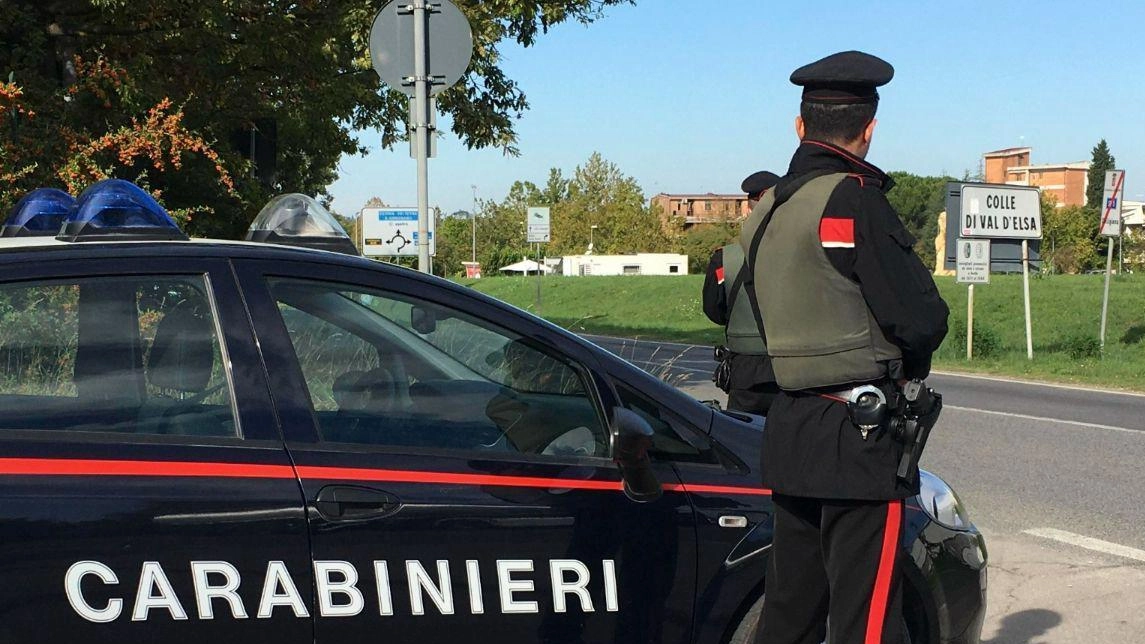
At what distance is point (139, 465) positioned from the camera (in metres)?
2.60

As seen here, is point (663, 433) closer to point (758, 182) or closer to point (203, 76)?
point (758, 182)

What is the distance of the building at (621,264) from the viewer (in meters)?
80.6

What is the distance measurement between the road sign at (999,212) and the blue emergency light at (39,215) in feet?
57.3

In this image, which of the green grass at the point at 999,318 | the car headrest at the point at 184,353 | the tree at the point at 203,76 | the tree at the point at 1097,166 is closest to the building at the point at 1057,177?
the tree at the point at 1097,166

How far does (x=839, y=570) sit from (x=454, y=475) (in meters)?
0.94

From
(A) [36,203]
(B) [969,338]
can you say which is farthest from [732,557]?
(B) [969,338]

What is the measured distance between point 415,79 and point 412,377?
4.10 m

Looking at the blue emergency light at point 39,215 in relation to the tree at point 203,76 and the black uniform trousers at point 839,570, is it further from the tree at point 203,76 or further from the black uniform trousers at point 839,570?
the tree at point 203,76

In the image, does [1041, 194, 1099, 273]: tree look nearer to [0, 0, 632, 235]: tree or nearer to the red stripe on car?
[0, 0, 632, 235]: tree

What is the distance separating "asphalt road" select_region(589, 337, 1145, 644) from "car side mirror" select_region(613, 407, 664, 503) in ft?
7.74

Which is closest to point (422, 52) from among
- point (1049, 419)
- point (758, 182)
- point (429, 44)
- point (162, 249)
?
point (429, 44)

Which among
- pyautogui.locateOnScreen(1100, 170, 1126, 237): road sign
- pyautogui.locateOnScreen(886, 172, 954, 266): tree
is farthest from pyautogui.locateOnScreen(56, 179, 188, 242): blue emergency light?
pyautogui.locateOnScreen(886, 172, 954, 266): tree

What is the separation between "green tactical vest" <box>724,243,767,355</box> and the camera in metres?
4.84

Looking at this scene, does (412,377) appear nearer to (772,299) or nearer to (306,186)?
(772,299)
